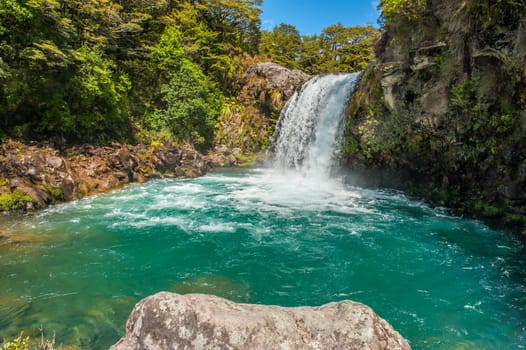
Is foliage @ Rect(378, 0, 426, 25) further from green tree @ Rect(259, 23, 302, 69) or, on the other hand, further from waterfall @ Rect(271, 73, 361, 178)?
green tree @ Rect(259, 23, 302, 69)

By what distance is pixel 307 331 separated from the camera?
3033mm

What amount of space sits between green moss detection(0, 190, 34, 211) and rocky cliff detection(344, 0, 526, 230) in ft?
53.2

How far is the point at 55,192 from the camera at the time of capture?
13.8 meters

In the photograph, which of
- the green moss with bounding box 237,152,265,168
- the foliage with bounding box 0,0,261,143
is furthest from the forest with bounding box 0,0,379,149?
the green moss with bounding box 237,152,265,168

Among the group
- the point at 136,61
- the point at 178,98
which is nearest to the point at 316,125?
the point at 178,98

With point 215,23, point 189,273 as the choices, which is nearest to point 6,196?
point 189,273

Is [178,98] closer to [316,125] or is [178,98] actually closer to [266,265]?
[316,125]

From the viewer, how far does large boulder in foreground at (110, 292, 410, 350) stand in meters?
2.81

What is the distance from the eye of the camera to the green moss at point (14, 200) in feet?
38.8

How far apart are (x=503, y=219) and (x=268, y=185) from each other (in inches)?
476

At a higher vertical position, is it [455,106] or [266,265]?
[455,106]

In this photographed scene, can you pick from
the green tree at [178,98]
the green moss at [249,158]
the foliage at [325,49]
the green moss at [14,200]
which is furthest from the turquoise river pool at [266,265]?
the foliage at [325,49]

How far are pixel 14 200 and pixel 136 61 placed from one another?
684 inches

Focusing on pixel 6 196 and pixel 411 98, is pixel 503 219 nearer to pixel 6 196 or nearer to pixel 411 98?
pixel 411 98
